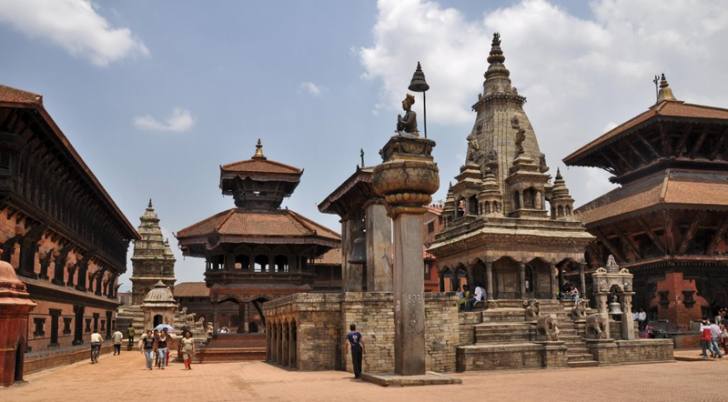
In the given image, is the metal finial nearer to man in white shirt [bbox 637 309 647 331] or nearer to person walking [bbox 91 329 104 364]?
person walking [bbox 91 329 104 364]

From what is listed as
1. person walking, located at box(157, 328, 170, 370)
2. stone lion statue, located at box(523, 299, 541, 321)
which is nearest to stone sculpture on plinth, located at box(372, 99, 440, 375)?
stone lion statue, located at box(523, 299, 541, 321)

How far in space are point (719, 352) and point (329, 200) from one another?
666 inches

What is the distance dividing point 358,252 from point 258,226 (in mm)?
11619

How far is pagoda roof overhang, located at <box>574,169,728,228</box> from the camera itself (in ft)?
99.9

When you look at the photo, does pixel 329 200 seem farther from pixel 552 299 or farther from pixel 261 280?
pixel 552 299

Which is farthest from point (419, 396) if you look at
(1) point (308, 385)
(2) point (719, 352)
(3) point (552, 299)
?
(3) point (552, 299)

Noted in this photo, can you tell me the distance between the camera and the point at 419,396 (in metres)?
12.4

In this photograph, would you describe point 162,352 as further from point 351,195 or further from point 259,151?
point 259,151

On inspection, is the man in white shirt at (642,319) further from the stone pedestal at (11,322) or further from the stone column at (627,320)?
the stone pedestal at (11,322)

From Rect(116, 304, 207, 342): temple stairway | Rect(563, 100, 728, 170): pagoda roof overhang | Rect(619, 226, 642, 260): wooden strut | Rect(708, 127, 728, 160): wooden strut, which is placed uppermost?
Rect(563, 100, 728, 170): pagoda roof overhang

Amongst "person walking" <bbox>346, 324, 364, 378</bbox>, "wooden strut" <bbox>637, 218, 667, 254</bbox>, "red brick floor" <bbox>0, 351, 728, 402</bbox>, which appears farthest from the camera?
"wooden strut" <bbox>637, 218, 667, 254</bbox>

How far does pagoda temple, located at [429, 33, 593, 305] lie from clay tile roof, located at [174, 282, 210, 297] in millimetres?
30461

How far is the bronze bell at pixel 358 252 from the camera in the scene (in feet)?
86.4

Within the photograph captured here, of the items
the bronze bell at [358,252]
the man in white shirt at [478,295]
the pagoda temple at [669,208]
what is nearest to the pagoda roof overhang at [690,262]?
the pagoda temple at [669,208]
